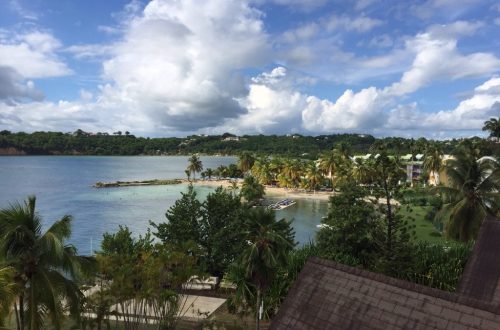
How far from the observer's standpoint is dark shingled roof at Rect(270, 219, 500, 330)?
888 centimetres

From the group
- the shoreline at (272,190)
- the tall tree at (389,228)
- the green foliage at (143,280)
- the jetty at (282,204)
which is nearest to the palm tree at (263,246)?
the green foliage at (143,280)

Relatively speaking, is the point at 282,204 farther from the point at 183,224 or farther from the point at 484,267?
the point at 484,267

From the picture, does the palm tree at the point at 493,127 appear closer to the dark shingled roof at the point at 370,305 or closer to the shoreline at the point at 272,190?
the shoreline at the point at 272,190

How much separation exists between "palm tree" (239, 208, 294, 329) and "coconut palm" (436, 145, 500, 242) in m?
13.6

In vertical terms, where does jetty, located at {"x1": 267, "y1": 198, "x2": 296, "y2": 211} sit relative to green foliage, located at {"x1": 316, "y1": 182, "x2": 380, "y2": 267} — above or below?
below

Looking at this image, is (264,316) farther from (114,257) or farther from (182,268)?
(114,257)

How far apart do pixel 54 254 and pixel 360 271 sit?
27.9 feet

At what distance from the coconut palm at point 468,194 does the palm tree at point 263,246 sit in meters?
13.6

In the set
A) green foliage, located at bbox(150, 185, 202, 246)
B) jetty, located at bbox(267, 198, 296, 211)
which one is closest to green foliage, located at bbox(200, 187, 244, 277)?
green foliage, located at bbox(150, 185, 202, 246)

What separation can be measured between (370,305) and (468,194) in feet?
66.0

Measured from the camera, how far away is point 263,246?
1889cm

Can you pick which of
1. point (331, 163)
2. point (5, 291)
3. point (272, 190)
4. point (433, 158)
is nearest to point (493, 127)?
point (433, 158)

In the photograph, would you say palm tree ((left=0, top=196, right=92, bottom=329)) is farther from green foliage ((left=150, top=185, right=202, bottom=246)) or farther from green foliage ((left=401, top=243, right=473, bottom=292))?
green foliage ((left=401, top=243, right=473, bottom=292))

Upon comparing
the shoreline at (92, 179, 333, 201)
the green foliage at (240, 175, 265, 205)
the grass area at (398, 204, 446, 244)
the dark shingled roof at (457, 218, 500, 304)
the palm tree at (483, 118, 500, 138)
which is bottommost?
the shoreline at (92, 179, 333, 201)
